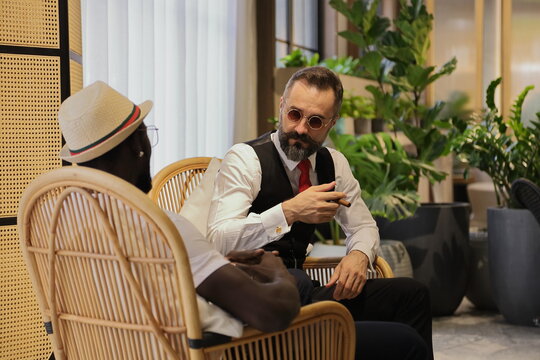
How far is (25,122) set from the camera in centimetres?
247

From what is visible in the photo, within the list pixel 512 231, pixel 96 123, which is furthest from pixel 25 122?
pixel 512 231

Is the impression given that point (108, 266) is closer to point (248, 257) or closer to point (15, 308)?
point (248, 257)

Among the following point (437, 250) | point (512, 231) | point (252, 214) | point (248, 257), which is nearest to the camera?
point (248, 257)

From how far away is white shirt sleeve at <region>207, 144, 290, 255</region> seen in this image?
200cm

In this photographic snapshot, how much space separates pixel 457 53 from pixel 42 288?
6127mm

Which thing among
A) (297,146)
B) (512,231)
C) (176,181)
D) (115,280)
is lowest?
(512,231)

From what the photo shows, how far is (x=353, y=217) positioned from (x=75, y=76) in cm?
109

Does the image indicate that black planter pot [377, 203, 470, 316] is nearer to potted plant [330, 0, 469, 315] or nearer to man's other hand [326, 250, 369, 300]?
potted plant [330, 0, 469, 315]

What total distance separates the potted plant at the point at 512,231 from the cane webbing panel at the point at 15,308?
2487 millimetres

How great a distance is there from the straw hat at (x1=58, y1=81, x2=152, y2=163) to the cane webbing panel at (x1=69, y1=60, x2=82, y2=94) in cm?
120

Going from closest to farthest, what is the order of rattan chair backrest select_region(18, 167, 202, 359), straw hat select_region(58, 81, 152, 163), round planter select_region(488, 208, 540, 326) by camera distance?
rattan chair backrest select_region(18, 167, 202, 359) < straw hat select_region(58, 81, 152, 163) < round planter select_region(488, 208, 540, 326)

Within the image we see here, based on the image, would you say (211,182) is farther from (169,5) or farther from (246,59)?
(246,59)

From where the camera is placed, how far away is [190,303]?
4.07 feet

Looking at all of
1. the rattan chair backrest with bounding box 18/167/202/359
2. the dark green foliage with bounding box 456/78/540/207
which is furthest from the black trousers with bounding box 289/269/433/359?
the dark green foliage with bounding box 456/78/540/207
